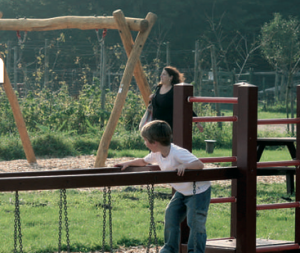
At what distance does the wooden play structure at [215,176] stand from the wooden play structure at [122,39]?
166 inches

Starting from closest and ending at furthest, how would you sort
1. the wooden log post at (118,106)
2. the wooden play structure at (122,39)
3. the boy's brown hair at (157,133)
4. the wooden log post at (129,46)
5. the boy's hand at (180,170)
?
the boy's hand at (180,170)
the boy's brown hair at (157,133)
the wooden log post at (118,106)
the wooden play structure at (122,39)
the wooden log post at (129,46)

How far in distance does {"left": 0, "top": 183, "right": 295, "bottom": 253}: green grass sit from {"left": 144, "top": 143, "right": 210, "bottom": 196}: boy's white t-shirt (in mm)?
1367

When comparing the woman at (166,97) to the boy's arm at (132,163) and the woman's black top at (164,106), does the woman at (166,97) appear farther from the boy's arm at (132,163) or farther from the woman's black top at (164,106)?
the boy's arm at (132,163)

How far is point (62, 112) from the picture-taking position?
35.5 ft

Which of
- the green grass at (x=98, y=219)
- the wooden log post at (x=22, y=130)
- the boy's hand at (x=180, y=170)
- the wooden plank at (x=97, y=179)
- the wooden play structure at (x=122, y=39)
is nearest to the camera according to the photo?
the wooden plank at (x=97, y=179)

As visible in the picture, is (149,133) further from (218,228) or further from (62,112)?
(62,112)

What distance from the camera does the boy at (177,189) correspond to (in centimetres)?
313

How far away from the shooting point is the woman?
19.6 feet

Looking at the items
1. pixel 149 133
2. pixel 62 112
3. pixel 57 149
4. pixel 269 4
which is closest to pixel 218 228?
pixel 149 133

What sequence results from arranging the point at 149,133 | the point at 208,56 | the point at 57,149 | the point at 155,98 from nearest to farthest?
the point at 149,133, the point at 155,98, the point at 57,149, the point at 208,56

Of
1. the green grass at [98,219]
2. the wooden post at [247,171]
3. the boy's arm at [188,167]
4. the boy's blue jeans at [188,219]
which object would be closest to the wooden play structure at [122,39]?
the green grass at [98,219]

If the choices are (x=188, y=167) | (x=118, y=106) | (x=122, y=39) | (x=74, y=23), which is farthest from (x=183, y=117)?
(x=74, y=23)

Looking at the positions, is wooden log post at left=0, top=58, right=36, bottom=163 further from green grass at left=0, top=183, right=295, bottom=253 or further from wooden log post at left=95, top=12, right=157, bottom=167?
green grass at left=0, top=183, right=295, bottom=253

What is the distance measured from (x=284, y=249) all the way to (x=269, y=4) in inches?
1086
